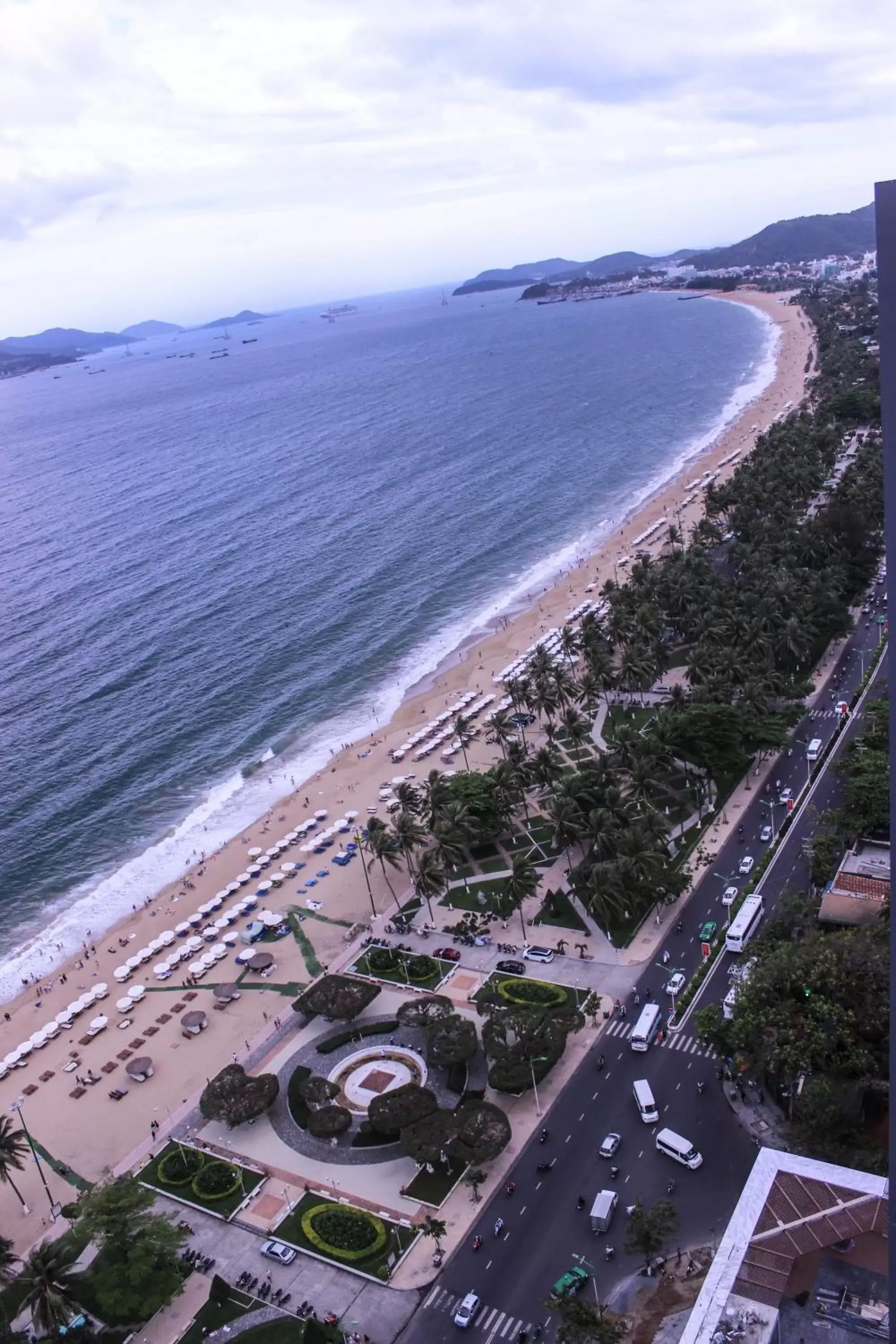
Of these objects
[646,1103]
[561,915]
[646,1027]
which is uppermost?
[646,1027]

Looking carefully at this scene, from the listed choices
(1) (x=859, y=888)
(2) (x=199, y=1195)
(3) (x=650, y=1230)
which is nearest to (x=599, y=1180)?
(3) (x=650, y=1230)

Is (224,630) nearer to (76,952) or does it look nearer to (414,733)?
(414,733)

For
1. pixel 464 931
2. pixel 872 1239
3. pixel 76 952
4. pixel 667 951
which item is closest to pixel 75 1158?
pixel 76 952

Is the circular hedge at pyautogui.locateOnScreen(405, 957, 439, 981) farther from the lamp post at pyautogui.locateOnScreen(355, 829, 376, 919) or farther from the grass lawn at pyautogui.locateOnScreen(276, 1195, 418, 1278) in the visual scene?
the grass lawn at pyautogui.locateOnScreen(276, 1195, 418, 1278)

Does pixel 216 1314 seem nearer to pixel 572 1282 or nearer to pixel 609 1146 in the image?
pixel 572 1282

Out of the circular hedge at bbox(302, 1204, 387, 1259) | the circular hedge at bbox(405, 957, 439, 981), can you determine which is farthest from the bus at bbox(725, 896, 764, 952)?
the circular hedge at bbox(302, 1204, 387, 1259)
